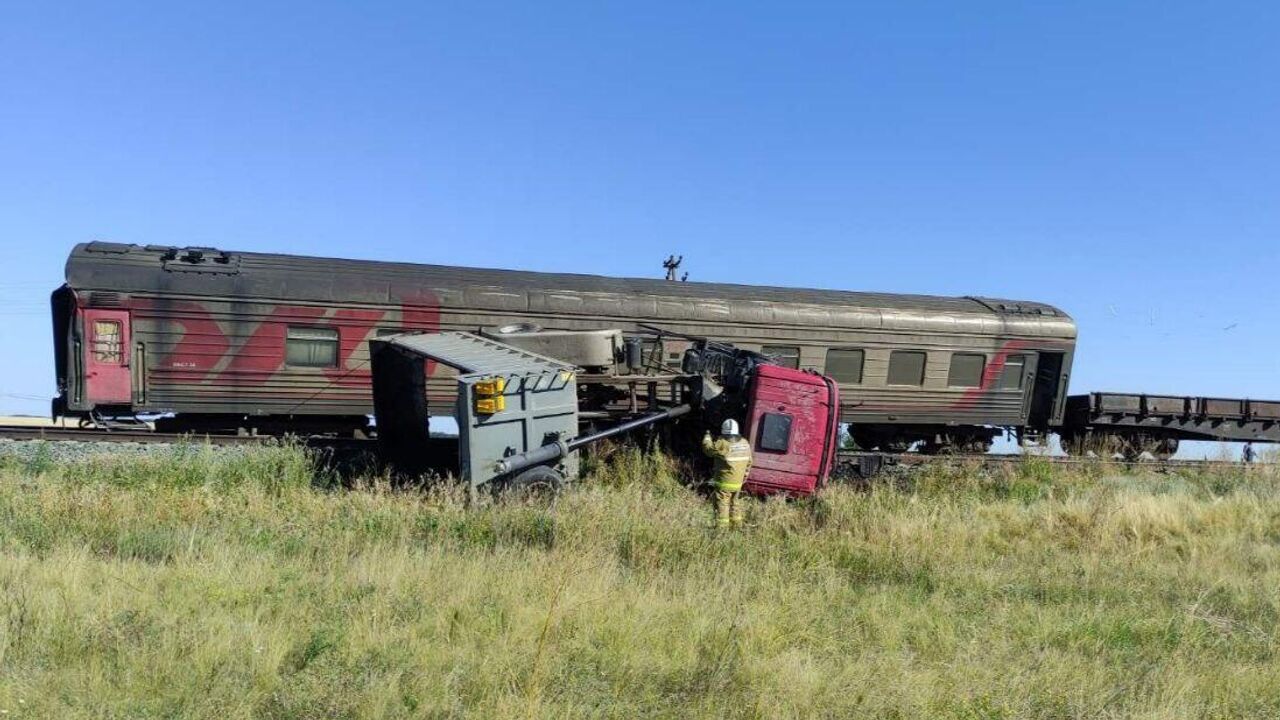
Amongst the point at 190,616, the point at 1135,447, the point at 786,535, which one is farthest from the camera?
the point at 1135,447

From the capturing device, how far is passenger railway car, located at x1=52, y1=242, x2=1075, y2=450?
13.3 m

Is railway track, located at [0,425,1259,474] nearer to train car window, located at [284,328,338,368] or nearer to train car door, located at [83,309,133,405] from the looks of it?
train car door, located at [83,309,133,405]

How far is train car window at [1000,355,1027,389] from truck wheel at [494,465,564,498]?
38.9 feet

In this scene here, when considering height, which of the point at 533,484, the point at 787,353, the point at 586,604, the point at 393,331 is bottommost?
the point at 533,484

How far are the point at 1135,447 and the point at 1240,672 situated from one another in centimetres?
1512

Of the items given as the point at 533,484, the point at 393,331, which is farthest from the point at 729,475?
the point at 393,331

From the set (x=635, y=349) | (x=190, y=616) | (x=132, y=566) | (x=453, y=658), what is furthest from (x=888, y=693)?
(x=635, y=349)

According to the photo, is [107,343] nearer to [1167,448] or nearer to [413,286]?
[413,286]

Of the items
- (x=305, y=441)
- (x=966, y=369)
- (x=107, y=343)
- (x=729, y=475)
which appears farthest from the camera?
(x=966, y=369)

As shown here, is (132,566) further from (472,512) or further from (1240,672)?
(1240,672)

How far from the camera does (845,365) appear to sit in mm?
17172

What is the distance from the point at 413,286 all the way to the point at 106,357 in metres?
4.44

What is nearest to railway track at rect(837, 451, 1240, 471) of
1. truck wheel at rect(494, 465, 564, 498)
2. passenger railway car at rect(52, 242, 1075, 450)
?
passenger railway car at rect(52, 242, 1075, 450)

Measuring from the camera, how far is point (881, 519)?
10.0 m
